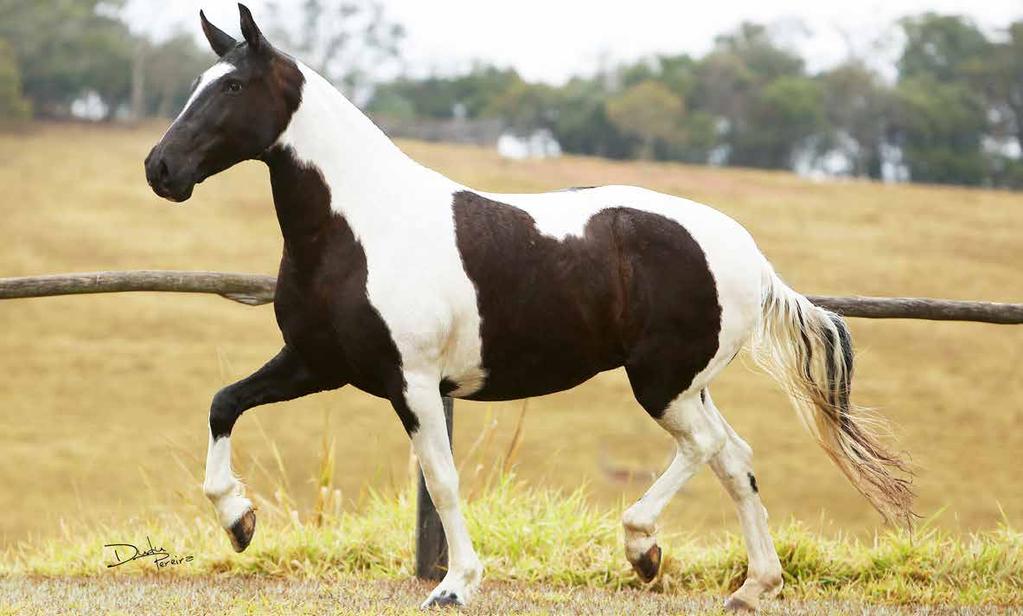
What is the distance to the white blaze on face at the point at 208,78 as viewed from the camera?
3.69 meters

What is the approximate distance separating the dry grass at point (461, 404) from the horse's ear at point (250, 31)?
1185cm

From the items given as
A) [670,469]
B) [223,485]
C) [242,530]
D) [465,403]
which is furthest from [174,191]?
[465,403]

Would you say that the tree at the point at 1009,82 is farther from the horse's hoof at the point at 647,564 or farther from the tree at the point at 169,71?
the horse's hoof at the point at 647,564

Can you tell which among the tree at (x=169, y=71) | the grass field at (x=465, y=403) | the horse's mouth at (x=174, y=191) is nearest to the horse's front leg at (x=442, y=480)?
the horse's mouth at (x=174, y=191)

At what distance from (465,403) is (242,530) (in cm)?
2578

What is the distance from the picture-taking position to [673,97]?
1966 inches

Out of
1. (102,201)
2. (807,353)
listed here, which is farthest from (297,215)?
(102,201)

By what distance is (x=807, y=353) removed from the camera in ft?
14.4

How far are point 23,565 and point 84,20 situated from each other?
4736cm

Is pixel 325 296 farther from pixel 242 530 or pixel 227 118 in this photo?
pixel 242 530

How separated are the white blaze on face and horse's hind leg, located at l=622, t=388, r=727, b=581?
5.58 feet

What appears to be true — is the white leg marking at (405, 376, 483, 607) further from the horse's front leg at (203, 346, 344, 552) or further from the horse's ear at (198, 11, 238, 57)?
the horse's ear at (198, 11, 238, 57)

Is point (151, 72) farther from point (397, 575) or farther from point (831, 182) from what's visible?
point (397, 575)

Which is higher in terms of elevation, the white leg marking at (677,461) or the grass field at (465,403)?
the white leg marking at (677,461)
